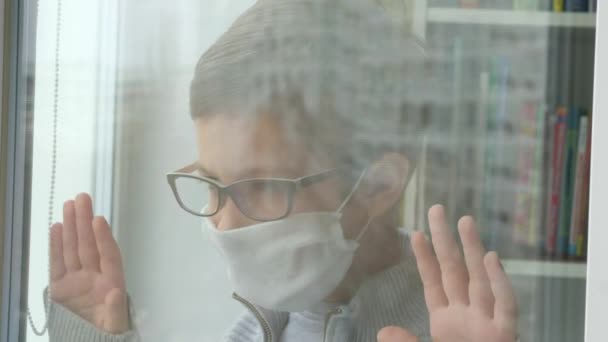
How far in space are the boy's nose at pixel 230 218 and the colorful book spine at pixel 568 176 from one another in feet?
0.95

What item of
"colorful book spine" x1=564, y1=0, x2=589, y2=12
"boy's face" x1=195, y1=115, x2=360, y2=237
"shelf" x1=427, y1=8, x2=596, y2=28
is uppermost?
"colorful book spine" x1=564, y1=0, x2=589, y2=12

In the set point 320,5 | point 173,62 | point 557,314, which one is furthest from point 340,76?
point 557,314

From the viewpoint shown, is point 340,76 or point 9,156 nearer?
point 340,76

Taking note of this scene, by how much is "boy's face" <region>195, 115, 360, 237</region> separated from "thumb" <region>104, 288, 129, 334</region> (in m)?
0.14

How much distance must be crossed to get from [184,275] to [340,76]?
0.84 feet

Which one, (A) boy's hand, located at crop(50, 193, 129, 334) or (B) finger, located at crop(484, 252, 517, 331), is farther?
(A) boy's hand, located at crop(50, 193, 129, 334)

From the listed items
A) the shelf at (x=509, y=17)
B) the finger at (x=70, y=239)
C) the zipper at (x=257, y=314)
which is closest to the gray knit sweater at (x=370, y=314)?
the zipper at (x=257, y=314)

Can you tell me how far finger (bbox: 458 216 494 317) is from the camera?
694 mm

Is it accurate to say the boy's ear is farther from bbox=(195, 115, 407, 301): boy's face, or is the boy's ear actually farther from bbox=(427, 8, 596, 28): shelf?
bbox=(427, 8, 596, 28): shelf

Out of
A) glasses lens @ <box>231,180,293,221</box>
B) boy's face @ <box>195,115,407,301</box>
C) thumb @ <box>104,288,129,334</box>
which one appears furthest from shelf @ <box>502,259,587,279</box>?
thumb @ <box>104,288,129,334</box>

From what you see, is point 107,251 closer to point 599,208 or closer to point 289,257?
point 289,257

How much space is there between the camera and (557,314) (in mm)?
692

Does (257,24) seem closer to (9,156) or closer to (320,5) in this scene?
(320,5)

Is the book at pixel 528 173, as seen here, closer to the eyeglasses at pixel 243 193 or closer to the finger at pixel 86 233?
the eyeglasses at pixel 243 193
